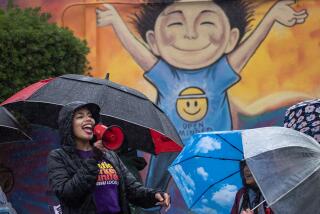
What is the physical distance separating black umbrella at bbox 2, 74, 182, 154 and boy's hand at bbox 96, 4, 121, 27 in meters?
2.87

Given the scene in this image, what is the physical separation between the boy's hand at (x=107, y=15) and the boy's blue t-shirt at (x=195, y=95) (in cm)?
76

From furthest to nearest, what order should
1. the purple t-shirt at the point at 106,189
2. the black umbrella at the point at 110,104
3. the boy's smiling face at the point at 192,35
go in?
the boy's smiling face at the point at 192,35 < the black umbrella at the point at 110,104 < the purple t-shirt at the point at 106,189

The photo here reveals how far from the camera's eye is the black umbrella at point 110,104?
5.60 meters

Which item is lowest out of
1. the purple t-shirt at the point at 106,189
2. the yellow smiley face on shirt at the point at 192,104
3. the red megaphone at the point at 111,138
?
the yellow smiley face on shirt at the point at 192,104

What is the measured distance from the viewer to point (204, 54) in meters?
9.02

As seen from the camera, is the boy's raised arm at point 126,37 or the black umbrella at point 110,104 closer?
the black umbrella at point 110,104

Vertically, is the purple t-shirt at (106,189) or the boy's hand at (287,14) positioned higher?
the boy's hand at (287,14)

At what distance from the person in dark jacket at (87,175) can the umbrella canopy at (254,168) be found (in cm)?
51

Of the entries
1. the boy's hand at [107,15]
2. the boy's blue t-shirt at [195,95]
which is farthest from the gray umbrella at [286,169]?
the boy's hand at [107,15]

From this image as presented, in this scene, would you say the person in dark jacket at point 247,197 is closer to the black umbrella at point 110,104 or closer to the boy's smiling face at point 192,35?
the black umbrella at point 110,104

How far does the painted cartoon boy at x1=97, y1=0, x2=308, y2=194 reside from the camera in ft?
29.3

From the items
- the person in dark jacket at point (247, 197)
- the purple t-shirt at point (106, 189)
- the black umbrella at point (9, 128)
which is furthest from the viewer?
the black umbrella at point (9, 128)

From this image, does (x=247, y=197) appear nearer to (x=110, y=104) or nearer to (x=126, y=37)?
(x=110, y=104)

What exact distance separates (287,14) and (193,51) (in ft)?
3.95
